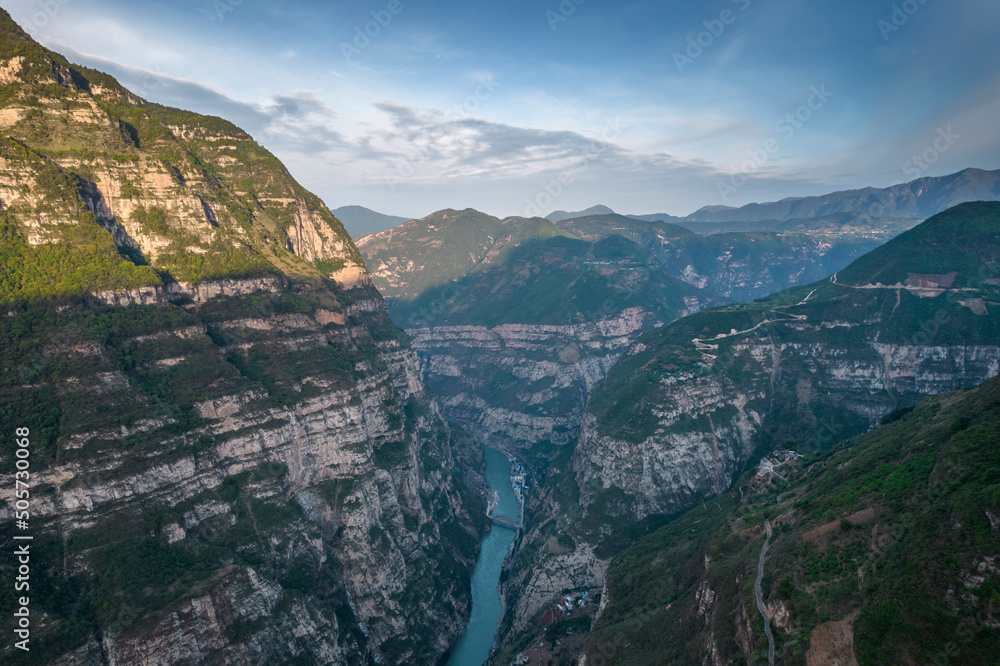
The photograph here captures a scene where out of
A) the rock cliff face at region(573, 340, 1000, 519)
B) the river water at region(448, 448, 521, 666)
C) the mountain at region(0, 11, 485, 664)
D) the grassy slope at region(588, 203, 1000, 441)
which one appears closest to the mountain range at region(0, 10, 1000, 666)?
the mountain at region(0, 11, 485, 664)

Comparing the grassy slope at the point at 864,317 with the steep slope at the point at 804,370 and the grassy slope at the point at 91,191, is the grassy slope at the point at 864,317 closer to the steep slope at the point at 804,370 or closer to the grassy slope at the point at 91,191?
the steep slope at the point at 804,370

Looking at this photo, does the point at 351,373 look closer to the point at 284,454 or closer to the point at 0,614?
the point at 284,454

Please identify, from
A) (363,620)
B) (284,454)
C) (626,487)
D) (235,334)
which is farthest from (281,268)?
(626,487)

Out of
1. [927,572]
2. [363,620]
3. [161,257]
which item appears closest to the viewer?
[927,572]

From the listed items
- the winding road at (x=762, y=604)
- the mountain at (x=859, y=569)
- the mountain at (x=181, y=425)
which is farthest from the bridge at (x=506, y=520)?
the winding road at (x=762, y=604)

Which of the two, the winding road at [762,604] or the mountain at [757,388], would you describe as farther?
the mountain at [757,388]

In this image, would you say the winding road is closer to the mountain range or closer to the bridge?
the mountain range
